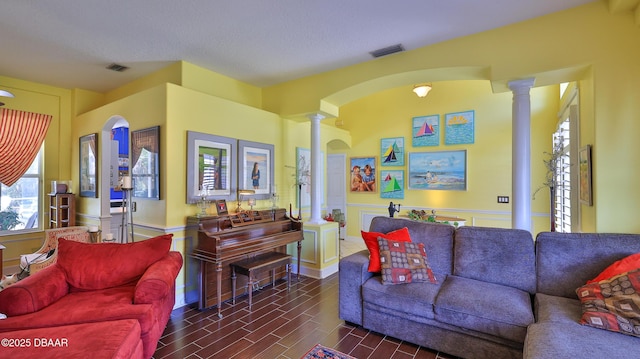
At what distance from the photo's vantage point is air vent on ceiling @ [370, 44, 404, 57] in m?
3.38

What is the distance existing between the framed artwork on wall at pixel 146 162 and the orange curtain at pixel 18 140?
6.60 feet

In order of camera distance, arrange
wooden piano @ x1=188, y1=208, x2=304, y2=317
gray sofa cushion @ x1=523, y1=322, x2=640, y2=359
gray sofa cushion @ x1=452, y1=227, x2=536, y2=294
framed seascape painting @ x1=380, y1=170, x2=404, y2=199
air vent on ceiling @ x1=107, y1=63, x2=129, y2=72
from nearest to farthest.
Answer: gray sofa cushion @ x1=523, y1=322, x2=640, y2=359 < gray sofa cushion @ x1=452, y1=227, x2=536, y2=294 < wooden piano @ x1=188, y1=208, x2=304, y2=317 < air vent on ceiling @ x1=107, y1=63, x2=129, y2=72 < framed seascape painting @ x1=380, y1=170, x2=404, y2=199

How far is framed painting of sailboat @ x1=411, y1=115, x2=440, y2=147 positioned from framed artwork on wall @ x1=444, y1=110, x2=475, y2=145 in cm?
16

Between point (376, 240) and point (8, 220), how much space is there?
5432mm

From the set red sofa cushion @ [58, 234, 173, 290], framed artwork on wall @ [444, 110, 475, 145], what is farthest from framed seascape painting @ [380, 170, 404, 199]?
red sofa cushion @ [58, 234, 173, 290]

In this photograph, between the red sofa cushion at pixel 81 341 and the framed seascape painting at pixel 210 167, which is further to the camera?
the framed seascape painting at pixel 210 167

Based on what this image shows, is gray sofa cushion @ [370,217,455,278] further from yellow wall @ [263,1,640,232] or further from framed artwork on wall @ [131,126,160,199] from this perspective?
framed artwork on wall @ [131,126,160,199]

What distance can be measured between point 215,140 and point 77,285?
6.59 ft

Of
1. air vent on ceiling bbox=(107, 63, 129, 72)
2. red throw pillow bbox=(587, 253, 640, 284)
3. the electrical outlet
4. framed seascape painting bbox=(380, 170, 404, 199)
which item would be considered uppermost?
air vent on ceiling bbox=(107, 63, 129, 72)

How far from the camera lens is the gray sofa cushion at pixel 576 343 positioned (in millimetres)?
1532

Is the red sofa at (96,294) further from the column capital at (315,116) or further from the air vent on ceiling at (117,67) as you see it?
the column capital at (315,116)

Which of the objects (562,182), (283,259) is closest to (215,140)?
(283,259)

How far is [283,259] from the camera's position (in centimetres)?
365

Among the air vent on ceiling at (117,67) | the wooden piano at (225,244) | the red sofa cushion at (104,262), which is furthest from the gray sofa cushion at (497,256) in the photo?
the air vent on ceiling at (117,67)
